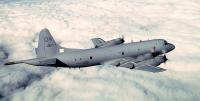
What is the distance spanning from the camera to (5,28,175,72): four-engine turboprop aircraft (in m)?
43.7

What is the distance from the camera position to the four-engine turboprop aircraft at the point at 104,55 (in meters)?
43.7

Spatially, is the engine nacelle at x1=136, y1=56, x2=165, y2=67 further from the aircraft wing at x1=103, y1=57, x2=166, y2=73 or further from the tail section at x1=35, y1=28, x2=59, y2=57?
the tail section at x1=35, y1=28, x2=59, y2=57

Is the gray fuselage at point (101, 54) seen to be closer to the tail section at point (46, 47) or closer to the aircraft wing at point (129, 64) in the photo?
the aircraft wing at point (129, 64)

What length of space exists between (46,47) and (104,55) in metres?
10.6

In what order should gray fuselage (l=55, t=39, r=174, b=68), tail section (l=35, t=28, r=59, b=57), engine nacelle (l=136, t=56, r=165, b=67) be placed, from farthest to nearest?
tail section (l=35, t=28, r=59, b=57), gray fuselage (l=55, t=39, r=174, b=68), engine nacelle (l=136, t=56, r=165, b=67)

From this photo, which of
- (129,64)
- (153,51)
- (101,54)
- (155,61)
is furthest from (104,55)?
(153,51)

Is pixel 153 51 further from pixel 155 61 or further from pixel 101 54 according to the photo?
pixel 101 54

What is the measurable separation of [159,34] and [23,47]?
287 ft

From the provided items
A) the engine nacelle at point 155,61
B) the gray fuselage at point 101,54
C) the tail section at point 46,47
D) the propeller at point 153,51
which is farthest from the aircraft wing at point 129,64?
the tail section at point 46,47

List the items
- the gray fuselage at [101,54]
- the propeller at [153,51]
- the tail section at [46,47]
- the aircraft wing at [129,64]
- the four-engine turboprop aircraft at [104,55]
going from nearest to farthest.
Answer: the aircraft wing at [129,64] < the four-engine turboprop aircraft at [104,55] < the gray fuselage at [101,54] < the tail section at [46,47] < the propeller at [153,51]

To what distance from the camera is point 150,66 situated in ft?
136

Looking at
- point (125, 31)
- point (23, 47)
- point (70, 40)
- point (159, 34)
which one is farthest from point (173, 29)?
point (23, 47)

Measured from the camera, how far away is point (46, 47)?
46375 mm

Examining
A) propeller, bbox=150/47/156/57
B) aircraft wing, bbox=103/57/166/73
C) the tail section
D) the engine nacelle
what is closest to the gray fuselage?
propeller, bbox=150/47/156/57
